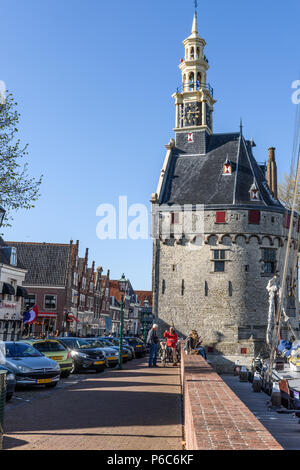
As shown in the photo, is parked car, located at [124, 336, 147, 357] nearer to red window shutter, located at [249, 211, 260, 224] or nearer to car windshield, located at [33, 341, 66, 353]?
red window shutter, located at [249, 211, 260, 224]

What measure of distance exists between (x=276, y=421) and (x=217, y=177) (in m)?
28.8

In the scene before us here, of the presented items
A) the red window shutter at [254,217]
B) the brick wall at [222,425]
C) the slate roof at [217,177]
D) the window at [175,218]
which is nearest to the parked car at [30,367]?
the brick wall at [222,425]

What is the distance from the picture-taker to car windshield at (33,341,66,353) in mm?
18453

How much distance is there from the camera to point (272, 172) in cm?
4481

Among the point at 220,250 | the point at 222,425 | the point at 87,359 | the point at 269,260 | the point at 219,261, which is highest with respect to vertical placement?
the point at 220,250

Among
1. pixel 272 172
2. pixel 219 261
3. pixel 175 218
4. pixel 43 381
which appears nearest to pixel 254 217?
pixel 219 261

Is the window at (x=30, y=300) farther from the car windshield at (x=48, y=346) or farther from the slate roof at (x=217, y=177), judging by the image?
the car windshield at (x=48, y=346)

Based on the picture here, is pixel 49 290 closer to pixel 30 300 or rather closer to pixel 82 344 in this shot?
pixel 30 300

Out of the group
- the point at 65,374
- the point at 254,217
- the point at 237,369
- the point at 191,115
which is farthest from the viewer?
the point at 191,115

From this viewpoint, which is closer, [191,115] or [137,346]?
[137,346]

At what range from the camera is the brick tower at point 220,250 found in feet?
125

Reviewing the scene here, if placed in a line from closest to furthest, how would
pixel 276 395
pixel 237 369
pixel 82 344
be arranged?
pixel 276 395, pixel 82 344, pixel 237 369

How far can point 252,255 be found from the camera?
1522 inches

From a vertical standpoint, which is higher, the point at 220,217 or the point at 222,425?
the point at 220,217
